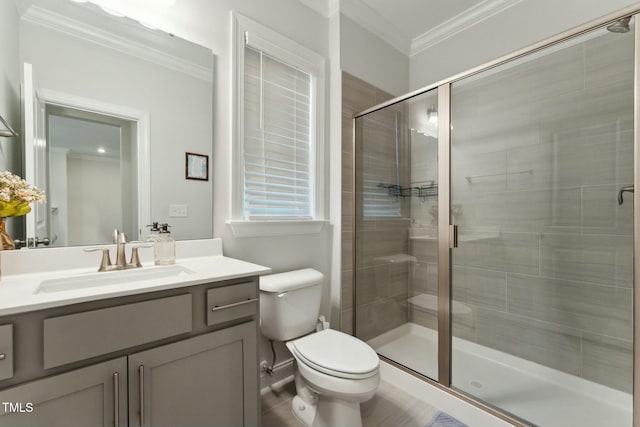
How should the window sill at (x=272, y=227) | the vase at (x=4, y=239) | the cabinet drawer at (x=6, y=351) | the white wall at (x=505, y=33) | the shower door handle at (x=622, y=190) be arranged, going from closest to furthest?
the cabinet drawer at (x=6, y=351) < the vase at (x=4, y=239) < the shower door handle at (x=622, y=190) < the window sill at (x=272, y=227) < the white wall at (x=505, y=33)

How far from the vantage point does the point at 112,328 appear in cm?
86

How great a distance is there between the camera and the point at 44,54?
116 cm

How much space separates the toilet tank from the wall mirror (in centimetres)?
46

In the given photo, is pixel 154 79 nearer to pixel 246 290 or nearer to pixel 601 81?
pixel 246 290

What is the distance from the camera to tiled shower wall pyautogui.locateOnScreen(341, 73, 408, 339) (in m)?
2.16

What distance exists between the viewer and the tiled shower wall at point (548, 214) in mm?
1483

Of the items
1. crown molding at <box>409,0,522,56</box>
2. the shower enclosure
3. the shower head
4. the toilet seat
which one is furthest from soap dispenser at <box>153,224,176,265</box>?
crown molding at <box>409,0,522,56</box>

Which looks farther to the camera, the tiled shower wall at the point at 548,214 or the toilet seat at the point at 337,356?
the tiled shower wall at the point at 548,214

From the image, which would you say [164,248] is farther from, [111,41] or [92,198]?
[111,41]

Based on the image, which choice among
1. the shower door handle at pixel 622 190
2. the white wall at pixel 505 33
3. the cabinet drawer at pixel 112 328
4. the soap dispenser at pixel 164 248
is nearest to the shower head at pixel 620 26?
the shower door handle at pixel 622 190

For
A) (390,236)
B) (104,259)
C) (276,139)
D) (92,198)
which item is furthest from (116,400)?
(390,236)

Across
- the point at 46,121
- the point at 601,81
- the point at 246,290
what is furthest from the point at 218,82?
the point at 601,81

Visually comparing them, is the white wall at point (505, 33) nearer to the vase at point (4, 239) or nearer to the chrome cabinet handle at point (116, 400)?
the chrome cabinet handle at point (116, 400)

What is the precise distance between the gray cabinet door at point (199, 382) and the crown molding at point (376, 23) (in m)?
2.23
